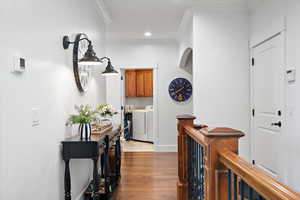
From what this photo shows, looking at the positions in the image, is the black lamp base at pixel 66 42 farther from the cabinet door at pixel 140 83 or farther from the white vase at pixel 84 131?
the cabinet door at pixel 140 83

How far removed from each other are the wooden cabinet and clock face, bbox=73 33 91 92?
5.31 m

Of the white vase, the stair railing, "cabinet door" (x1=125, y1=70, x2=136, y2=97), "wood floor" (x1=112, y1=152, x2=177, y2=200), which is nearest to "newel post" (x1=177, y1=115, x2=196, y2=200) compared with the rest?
"wood floor" (x1=112, y1=152, x2=177, y2=200)

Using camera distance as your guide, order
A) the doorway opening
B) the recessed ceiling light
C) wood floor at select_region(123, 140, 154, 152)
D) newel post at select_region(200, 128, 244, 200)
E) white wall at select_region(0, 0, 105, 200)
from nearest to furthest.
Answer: newel post at select_region(200, 128, 244, 200) < white wall at select_region(0, 0, 105, 200) < the recessed ceiling light < wood floor at select_region(123, 140, 154, 152) < the doorway opening

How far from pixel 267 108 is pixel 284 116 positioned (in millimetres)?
502

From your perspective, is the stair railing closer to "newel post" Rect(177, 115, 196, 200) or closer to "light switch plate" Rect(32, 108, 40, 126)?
"newel post" Rect(177, 115, 196, 200)

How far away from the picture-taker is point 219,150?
4.61ft

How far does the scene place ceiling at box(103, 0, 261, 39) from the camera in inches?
167

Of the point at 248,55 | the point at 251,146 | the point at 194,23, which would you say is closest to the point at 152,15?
the point at 194,23

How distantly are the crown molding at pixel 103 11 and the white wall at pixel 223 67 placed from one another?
1586 mm

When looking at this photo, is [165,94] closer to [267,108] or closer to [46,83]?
[267,108]

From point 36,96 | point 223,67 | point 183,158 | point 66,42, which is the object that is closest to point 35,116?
point 36,96

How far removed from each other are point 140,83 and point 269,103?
582 centimetres

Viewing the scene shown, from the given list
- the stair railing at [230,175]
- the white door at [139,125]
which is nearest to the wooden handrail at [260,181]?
the stair railing at [230,175]

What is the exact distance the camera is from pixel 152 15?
4969 millimetres
